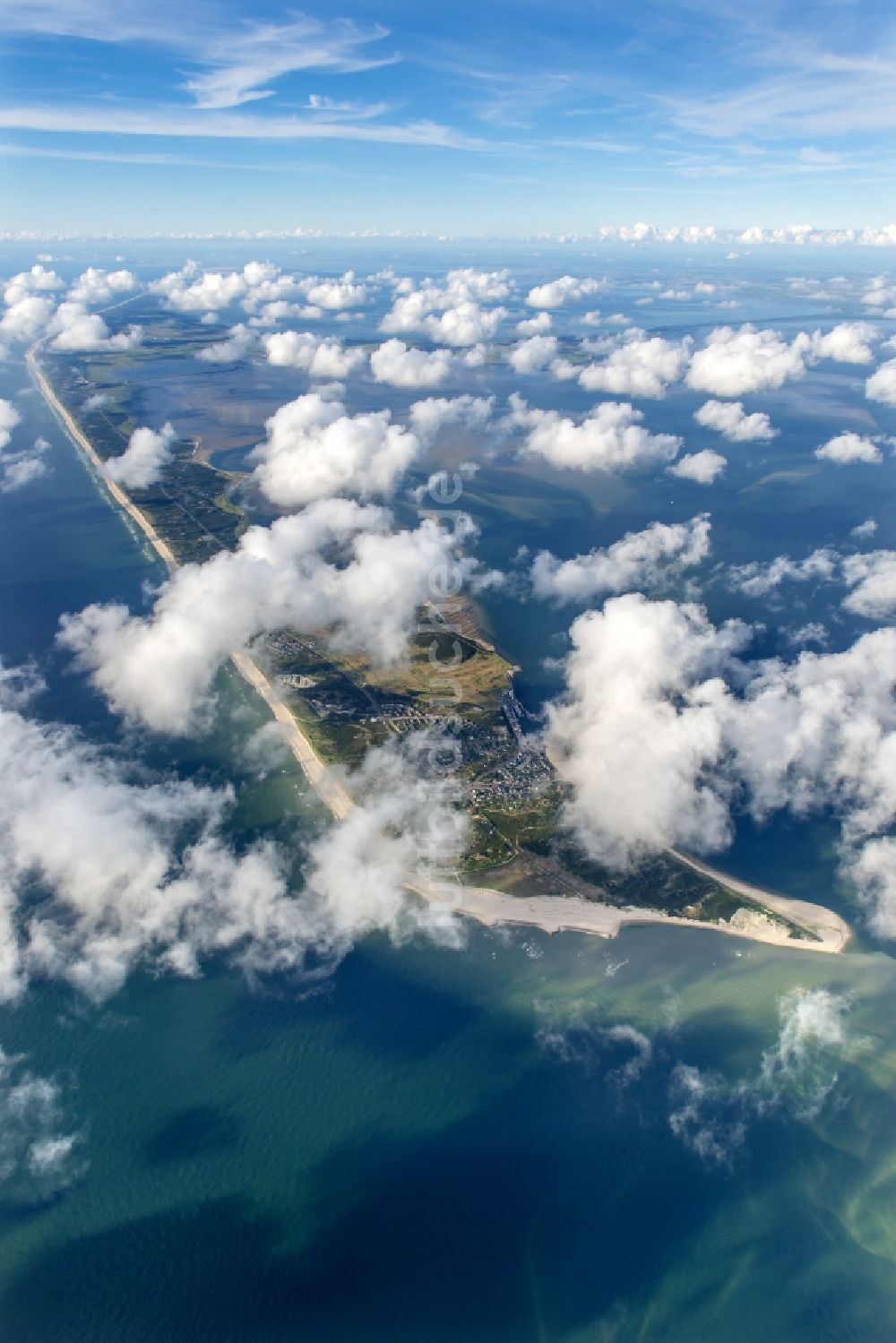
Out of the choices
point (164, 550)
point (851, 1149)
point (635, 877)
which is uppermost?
point (164, 550)

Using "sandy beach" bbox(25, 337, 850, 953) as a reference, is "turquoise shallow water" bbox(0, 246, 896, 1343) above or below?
below

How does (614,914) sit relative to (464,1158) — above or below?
above

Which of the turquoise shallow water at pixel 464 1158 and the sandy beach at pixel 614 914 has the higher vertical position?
the sandy beach at pixel 614 914

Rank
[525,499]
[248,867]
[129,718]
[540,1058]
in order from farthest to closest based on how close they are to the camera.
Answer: [525,499] < [129,718] < [248,867] < [540,1058]

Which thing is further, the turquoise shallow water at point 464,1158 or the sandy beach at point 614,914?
the sandy beach at point 614,914

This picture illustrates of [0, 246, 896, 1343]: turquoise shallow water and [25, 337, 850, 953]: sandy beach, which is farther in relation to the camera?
[25, 337, 850, 953]: sandy beach

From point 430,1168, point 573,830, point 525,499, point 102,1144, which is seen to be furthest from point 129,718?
point 525,499

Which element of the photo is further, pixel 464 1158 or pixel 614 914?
pixel 614 914

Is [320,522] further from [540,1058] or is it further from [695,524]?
[540,1058]
